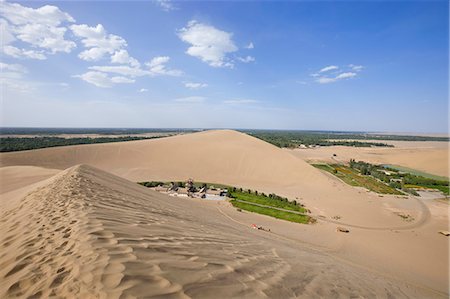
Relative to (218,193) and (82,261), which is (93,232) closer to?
(82,261)

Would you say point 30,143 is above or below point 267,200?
above

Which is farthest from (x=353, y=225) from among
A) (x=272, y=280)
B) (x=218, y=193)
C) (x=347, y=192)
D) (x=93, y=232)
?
(x=93, y=232)

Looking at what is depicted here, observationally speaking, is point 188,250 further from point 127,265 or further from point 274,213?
point 274,213

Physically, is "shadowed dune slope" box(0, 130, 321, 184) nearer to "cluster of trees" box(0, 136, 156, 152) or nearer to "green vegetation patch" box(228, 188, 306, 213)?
"green vegetation patch" box(228, 188, 306, 213)

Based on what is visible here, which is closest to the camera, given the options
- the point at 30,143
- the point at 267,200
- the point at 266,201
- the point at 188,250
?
the point at 188,250

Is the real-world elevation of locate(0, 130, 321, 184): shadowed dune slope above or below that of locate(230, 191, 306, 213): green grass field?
above

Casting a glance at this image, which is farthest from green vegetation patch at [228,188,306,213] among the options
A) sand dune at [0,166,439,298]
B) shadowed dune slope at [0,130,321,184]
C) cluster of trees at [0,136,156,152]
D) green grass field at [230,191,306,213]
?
cluster of trees at [0,136,156,152]

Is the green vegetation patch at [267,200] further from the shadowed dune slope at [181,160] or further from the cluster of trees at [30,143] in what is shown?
the cluster of trees at [30,143]

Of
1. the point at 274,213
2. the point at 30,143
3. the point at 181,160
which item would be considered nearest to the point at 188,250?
the point at 274,213

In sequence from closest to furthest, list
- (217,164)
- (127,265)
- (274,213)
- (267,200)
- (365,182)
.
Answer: (127,265) < (274,213) < (267,200) < (365,182) < (217,164)
